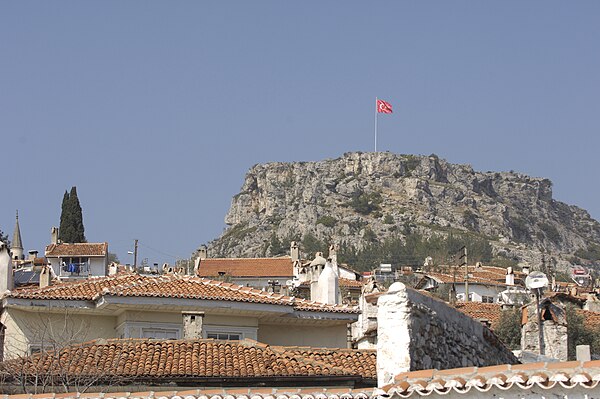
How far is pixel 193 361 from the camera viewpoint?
1922 cm

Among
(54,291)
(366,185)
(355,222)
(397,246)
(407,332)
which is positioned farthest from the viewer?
(366,185)

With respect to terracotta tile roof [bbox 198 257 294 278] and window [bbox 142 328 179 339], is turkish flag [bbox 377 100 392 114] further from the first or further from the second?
window [bbox 142 328 179 339]

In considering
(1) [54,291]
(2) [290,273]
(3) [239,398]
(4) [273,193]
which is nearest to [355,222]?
(4) [273,193]

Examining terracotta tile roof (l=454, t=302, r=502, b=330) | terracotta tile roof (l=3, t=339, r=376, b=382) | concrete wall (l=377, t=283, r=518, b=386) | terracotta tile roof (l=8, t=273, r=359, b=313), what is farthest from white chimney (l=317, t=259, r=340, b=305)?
terracotta tile roof (l=454, t=302, r=502, b=330)

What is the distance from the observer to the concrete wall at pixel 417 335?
12.1 meters

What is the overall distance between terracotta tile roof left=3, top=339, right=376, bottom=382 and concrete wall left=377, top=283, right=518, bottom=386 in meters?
5.34

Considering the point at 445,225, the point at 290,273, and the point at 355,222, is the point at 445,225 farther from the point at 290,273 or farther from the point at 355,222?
the point at 290,273

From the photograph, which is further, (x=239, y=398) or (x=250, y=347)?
(x=250, y=347)

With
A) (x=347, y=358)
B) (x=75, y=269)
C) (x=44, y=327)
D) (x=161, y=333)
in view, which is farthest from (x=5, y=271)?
(x=75, y=269)

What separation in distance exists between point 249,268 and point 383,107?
133ft

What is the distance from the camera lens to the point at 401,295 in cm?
1229

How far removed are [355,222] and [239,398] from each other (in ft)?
476

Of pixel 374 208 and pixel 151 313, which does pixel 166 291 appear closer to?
pixel 151 313

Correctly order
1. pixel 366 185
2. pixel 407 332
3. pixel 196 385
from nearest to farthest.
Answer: pixel 407 332 < pixel 196 385 < pixel 366 185
